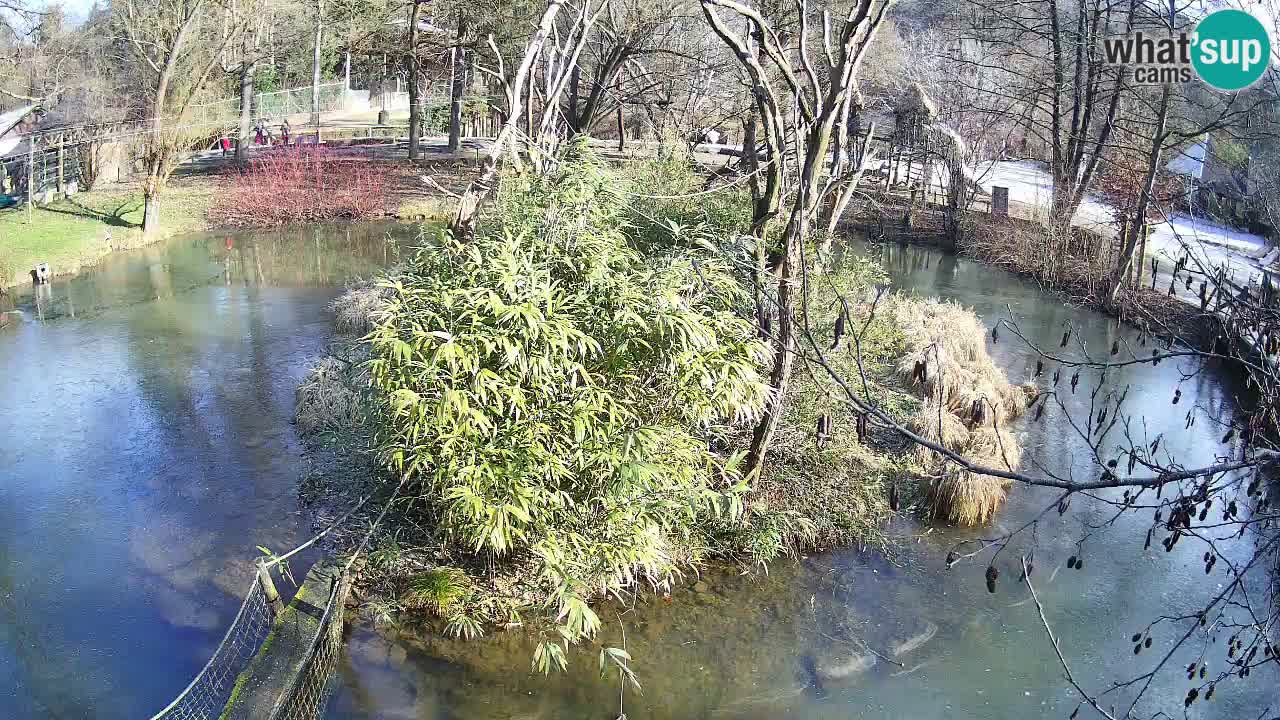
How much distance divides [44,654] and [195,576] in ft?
3.56

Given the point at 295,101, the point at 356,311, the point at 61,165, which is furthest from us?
the point at 295,101

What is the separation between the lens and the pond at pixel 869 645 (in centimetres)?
618

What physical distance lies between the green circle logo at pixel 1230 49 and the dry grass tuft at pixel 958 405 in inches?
113

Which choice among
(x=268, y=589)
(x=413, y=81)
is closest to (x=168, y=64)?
(x=413, y=81)

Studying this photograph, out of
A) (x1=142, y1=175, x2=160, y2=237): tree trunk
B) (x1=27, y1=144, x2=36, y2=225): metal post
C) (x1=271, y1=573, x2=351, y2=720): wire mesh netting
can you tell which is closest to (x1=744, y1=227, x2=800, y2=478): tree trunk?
(x1=271, y1=573, x2=351, y2=720): wire mesh netting

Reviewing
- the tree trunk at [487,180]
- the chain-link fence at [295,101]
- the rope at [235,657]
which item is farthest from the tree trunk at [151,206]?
the rope at [235,657]

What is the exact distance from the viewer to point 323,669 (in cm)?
602

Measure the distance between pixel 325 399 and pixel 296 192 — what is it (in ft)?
39.1

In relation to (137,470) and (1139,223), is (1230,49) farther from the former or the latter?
(137,470)

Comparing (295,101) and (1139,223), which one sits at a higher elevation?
(295,101)

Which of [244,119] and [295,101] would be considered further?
[295,101]

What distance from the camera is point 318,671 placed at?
5.92 metres

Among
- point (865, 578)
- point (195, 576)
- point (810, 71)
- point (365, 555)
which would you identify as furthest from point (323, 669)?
point (810, 71)

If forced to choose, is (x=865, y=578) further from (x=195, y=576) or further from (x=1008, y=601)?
(x=195, y=576)
